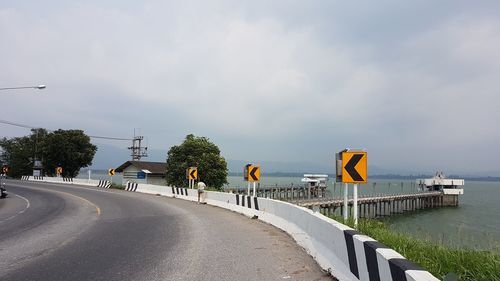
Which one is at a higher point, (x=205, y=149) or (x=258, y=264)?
(x=205, y=149)

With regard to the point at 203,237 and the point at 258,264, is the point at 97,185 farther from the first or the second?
the point at 258,264

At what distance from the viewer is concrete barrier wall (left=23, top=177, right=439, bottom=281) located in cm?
428

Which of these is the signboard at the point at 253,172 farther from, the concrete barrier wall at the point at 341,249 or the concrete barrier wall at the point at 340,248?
the concrete barrier wall at the point at 341,249

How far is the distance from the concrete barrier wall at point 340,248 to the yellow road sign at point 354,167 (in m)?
1.20

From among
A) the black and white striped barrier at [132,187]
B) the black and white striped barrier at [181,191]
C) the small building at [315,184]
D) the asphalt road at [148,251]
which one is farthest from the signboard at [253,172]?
the small building at [315,184]

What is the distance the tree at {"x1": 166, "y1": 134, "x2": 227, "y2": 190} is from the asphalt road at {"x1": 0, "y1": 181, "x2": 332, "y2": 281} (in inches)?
1533

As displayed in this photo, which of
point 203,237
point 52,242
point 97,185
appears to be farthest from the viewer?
point 97,185

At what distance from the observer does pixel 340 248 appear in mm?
6625

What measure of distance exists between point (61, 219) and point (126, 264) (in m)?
8.51

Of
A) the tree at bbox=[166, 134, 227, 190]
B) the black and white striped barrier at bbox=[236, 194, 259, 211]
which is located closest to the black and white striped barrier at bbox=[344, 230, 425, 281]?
the black and white striped barrier at bbox=[236, 194, 259, 211]

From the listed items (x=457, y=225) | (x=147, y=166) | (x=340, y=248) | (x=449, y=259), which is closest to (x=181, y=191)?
(x=457, y=225)

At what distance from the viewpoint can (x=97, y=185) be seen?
45125 millimetres

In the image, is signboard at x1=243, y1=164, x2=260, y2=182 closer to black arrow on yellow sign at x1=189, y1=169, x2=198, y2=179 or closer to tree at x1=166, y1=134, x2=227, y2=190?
black arrow on yellow sign at x1=189, y1=169, x2=198, y2=179

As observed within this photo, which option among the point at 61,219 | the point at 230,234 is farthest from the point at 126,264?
the point at 61,219
